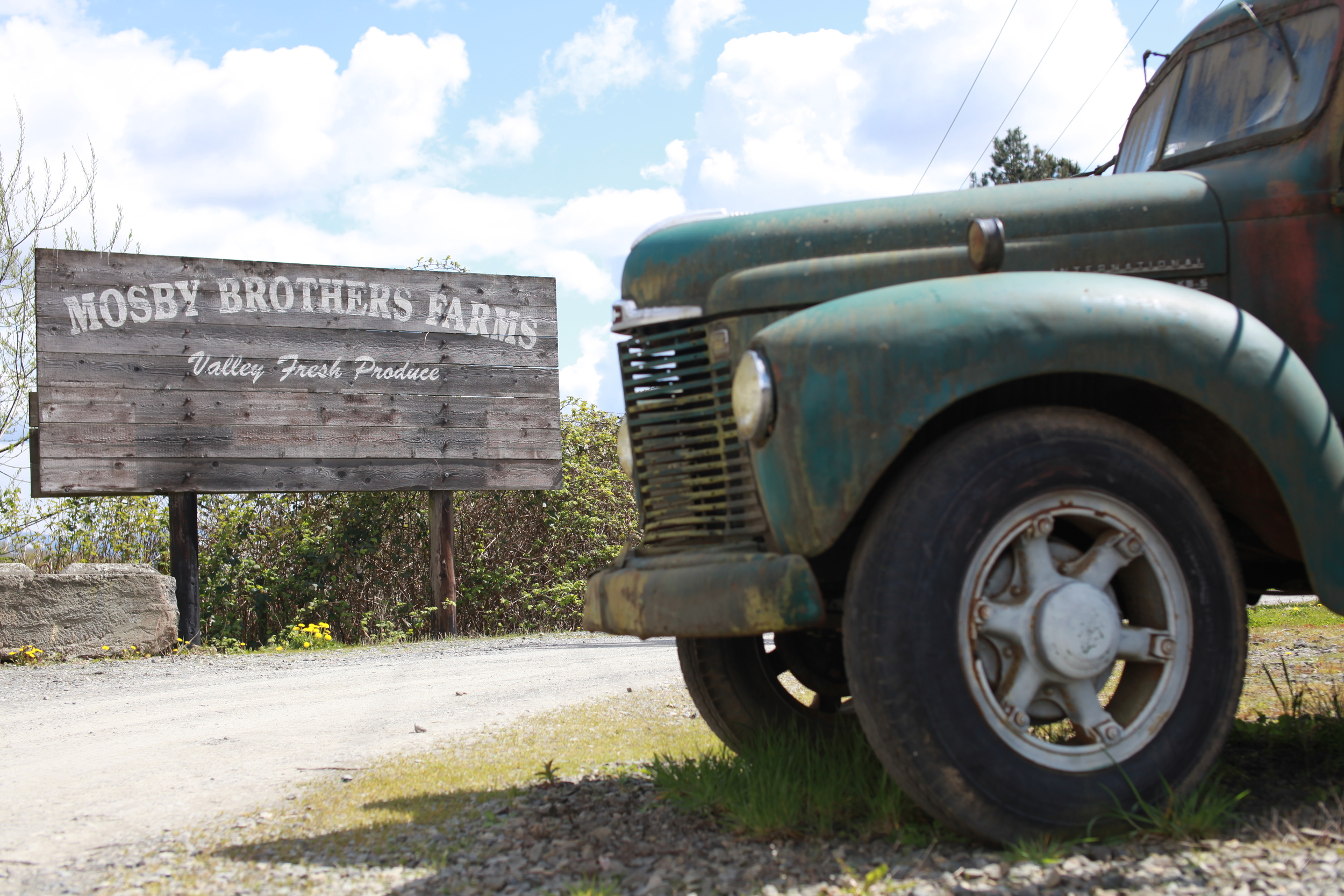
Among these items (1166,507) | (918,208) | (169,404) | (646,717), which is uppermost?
(169,404)

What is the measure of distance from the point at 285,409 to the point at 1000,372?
359 inches

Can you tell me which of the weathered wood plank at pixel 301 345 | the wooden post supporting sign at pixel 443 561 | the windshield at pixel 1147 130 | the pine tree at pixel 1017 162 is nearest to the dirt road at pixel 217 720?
the wooden post supporting sign at pixel 443 561

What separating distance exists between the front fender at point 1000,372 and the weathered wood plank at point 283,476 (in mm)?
8629

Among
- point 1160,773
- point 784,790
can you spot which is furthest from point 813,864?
point 1160,773

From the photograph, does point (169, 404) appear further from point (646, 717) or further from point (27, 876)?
point (27, 876)

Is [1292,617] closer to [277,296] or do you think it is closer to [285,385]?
[285,385]

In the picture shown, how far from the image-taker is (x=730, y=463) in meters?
2.91

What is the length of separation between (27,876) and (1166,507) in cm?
304

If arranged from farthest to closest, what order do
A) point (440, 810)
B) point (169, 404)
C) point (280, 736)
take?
point (169, 404) → point (280, 736) → point (440, 810)

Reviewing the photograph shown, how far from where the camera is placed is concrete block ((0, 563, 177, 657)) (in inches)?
356

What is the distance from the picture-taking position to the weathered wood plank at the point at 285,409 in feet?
31.5

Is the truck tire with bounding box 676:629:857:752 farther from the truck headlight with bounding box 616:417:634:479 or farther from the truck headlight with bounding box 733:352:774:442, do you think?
the truck headlight with bounding box 733:352:774:442

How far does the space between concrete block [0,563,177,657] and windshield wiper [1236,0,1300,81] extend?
9340 mm

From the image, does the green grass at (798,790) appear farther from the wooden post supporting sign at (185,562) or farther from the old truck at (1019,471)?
the wooden post supporting sign at (185,562)
